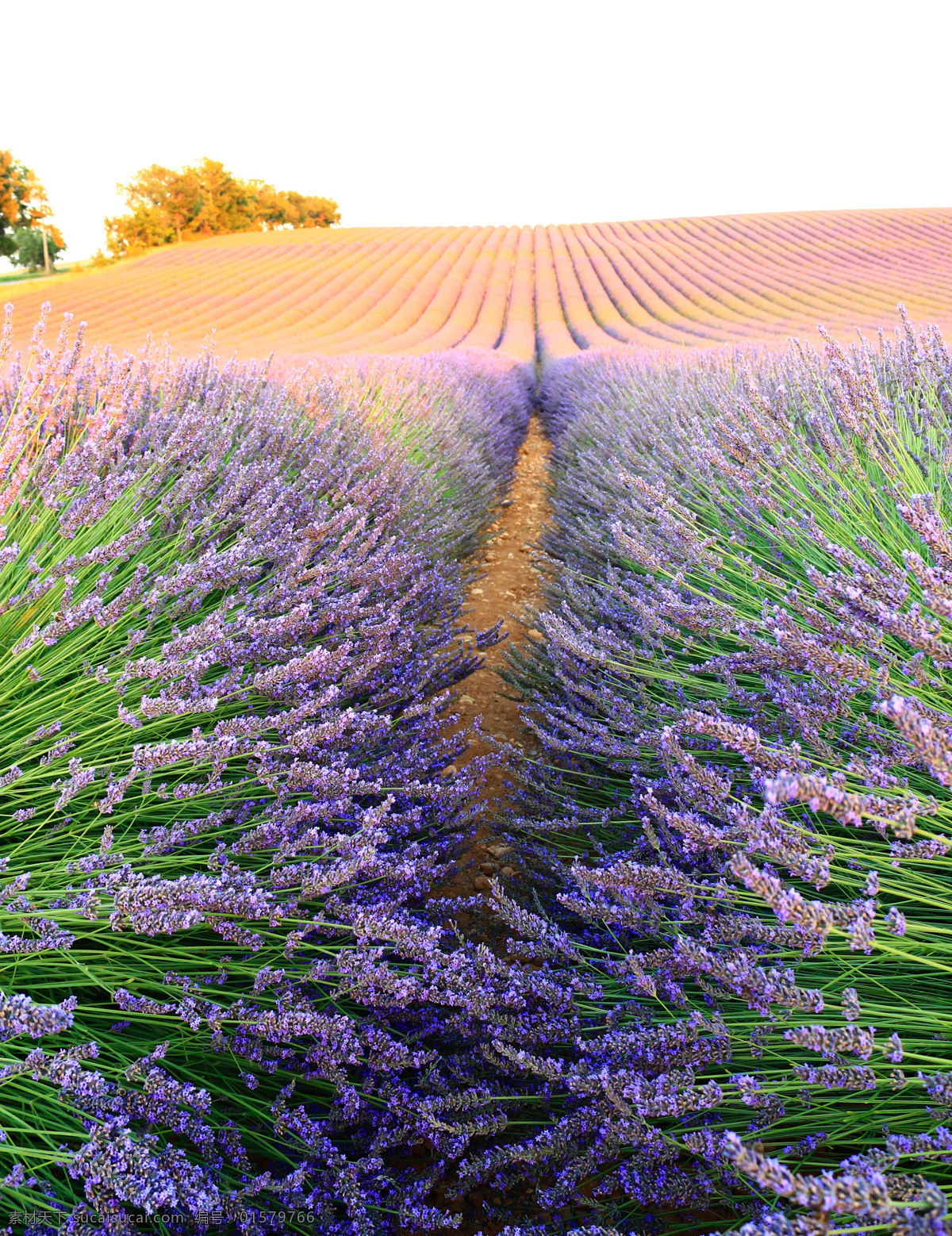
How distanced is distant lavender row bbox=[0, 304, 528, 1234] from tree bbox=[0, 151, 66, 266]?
1397 inches

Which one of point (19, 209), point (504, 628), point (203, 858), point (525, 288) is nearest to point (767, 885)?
point (203, 858)

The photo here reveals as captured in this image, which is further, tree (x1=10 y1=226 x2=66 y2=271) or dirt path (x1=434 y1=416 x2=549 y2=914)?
tree (x1=10 y1=226 x2=66 y2=271)

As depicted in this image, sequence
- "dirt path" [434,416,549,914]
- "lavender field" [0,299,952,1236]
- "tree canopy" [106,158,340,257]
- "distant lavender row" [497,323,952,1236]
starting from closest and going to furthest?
"distant lavender row" [497,323,952,1236] < "lavender field" [0,299,952,1236] < "dirt path" [434,416,549,914] < "tree canopy" [106,158,340,257]

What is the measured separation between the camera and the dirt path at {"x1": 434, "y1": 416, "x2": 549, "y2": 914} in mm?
2287

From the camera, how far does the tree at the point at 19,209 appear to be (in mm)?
27031

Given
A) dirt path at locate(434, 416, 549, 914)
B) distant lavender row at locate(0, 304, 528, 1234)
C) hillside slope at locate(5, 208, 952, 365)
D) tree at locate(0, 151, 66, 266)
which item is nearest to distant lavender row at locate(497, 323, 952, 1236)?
Result: distant lavender row at locate(0, 304, 528, 1234)

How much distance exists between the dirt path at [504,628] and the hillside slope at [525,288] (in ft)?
13.6

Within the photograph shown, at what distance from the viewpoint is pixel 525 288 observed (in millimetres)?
24312

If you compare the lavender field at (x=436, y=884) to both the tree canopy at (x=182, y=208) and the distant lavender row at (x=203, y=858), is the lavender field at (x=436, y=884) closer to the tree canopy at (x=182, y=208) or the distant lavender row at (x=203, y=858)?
the distant lavender row at (x=203, y=858)

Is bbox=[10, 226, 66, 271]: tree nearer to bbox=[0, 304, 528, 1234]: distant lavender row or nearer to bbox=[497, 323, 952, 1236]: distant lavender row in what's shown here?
bbox=[0, 304, 528, 1234]: distant lavender row

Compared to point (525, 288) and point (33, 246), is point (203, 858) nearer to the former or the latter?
point (525, 288)

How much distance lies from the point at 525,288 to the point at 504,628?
23808mm

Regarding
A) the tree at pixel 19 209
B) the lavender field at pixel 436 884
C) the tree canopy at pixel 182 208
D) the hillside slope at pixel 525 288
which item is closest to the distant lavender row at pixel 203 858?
the lavender field at pixel 436 884

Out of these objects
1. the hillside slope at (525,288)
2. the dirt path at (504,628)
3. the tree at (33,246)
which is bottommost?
the dirt path at (504,628)
